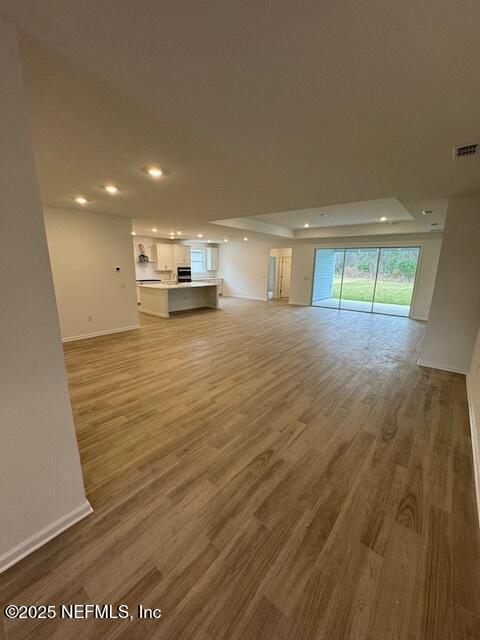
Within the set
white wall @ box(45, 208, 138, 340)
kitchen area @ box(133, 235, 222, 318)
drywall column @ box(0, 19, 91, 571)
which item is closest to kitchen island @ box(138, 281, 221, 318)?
kitchen area @ box(133, 235, 222, 318)

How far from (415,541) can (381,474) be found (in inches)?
19.7

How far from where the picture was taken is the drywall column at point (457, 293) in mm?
3574

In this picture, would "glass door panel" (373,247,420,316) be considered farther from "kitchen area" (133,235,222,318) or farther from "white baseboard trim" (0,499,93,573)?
"white baseboard trim" (0,499,93,573)

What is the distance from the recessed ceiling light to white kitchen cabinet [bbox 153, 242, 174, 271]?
7.30 metres

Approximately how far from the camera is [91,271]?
534cm

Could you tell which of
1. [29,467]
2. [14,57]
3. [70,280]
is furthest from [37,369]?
[70,280]

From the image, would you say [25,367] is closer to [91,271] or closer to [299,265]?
[91,271]

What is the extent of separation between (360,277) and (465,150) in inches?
277

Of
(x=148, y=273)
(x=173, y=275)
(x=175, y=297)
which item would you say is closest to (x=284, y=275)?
(x=173, y=275)

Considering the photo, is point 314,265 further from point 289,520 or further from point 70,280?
point 289,520

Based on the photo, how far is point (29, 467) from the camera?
4.39 ft

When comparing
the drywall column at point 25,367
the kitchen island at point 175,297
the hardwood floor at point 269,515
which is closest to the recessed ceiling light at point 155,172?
the drywall column at point 25,367

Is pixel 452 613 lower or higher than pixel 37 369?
lower

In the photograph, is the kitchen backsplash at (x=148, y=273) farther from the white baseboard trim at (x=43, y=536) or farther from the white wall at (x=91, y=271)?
the white baseboard trim at (x=43, y=536)
